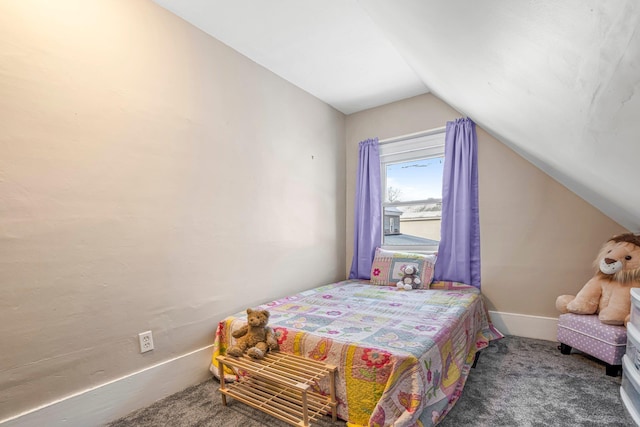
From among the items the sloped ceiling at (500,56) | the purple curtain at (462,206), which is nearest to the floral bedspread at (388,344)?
the purple curtain at (462,206)

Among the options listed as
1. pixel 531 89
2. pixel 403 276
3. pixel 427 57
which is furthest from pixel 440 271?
pixel 531 89

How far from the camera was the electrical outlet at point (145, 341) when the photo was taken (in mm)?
1702

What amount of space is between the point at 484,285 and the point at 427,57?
2054 millimetres

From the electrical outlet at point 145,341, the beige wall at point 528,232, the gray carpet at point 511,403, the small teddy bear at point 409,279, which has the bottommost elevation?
the gray carpet at point 511,403

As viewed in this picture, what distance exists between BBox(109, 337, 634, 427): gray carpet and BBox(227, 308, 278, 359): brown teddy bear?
0.31 metres

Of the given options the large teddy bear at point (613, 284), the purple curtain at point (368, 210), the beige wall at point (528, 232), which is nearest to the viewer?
the large teddy bear at point (613, 284)

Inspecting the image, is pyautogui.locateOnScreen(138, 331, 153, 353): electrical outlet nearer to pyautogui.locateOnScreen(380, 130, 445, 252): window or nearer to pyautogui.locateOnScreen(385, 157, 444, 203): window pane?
pyautogui.locateOnScreen(380, 130, 445, 252): window

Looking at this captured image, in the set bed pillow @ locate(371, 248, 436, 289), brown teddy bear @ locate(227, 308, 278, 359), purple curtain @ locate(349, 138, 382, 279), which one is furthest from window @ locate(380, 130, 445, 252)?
brown teddy bear @ locate(227, 308, 278, 359)

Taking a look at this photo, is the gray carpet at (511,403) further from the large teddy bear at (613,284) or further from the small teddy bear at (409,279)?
the small teddy bear at (409,279)

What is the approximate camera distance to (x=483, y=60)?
1186mm

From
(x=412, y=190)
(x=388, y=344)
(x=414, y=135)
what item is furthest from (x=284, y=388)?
(x=414, y=135)

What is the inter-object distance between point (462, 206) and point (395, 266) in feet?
2.82

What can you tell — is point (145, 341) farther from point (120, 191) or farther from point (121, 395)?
point (120, 191)

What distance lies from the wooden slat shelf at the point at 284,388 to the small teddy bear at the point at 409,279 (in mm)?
1482
